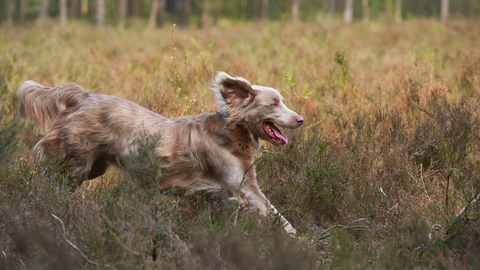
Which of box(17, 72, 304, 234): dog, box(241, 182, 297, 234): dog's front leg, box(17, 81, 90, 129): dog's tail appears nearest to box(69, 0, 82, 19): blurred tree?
box(17, 81, 90, 129): dog's tail

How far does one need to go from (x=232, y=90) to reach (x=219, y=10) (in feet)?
93.9

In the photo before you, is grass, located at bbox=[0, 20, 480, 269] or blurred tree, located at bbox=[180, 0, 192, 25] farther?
blurred tree, located at bbox=[180, 0, 192, 25]

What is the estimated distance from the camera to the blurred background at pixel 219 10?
3089 cm

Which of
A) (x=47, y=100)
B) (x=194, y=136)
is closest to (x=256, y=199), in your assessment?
(x=194, y=136)

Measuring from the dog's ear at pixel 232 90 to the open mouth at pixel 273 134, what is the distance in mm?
295

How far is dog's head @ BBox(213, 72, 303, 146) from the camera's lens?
13.2ft

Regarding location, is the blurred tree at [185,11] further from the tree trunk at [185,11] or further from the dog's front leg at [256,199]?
the dog's front leg at [256,199]

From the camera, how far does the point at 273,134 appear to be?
13.4ft

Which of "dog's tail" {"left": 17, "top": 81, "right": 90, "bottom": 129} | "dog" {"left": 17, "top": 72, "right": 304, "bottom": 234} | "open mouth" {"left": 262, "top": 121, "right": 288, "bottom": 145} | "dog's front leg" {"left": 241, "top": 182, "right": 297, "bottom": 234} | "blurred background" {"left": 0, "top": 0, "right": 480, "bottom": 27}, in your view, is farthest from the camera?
"blurred background" {"left": 0, "top": 0, "right": 480, "bottom": 27}

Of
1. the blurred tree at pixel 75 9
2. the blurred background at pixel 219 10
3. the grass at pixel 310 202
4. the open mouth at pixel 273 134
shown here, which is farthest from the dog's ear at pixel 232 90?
the blurred tree at pixel 75 9

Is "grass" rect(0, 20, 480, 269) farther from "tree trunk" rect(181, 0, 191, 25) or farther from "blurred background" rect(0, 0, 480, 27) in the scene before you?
"tree trunk" rect(181, 0, 191, 25)

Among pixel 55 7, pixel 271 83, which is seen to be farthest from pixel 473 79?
pixel 55 7

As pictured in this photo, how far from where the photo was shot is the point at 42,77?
10.0 meters

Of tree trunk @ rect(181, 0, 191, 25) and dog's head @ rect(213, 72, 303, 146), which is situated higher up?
tree trunk @ rect(181, 0, 191, 25)
